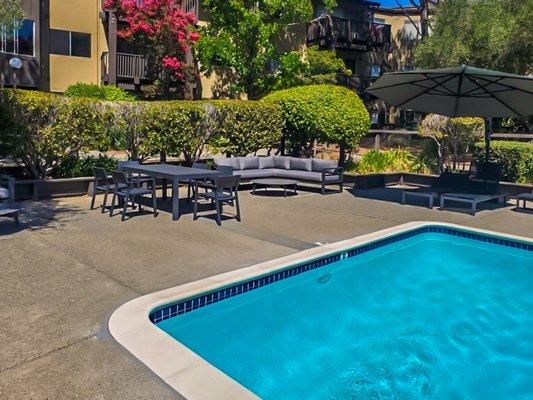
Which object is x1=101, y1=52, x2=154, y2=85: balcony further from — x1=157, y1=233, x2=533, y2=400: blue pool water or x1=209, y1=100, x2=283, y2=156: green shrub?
x1=157, y1=233, x2=533, y2=400: blue pool water

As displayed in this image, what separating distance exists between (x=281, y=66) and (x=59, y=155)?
46.4ft

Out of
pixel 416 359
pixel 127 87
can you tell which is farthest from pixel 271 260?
pixel 127 87

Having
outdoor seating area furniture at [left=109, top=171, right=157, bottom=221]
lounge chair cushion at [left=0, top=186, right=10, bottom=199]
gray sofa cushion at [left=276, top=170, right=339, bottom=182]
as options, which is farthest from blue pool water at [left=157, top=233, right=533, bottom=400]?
gray sofa cushion at [left=276, top=170, right=339, bottom=182]

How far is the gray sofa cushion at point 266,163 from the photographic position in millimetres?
13812

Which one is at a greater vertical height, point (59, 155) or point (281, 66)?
point (281, 66)

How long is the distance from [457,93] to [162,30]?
15.5 m

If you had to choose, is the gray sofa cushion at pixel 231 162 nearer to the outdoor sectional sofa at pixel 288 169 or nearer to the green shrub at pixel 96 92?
the outdoor sectional sofa at pixel 288 169

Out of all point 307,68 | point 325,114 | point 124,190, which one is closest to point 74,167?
point 124,190

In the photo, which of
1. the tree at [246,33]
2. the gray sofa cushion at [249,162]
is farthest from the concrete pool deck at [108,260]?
the tree at [246,33]

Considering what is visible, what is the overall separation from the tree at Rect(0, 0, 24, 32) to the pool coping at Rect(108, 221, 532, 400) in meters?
9.06

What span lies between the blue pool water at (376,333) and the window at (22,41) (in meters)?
20.5

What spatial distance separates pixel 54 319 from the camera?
14.4 feet

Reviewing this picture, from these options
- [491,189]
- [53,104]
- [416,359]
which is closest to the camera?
[416,359]

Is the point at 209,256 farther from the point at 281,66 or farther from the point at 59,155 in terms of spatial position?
the point at 281,66
